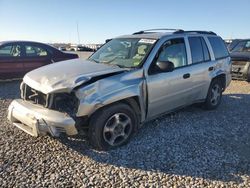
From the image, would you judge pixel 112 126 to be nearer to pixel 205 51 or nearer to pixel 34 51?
pixel 205 51

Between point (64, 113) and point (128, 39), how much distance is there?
2.31 m

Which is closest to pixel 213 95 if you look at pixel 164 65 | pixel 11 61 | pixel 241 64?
pixel 164 65

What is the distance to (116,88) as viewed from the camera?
4.13 m

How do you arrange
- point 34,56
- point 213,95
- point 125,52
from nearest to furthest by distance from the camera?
point 125,52 < point 213,95 < point 34,56

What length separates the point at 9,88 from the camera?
29.8 feet

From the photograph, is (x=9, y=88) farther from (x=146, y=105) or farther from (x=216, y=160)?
(x=216, y=160)

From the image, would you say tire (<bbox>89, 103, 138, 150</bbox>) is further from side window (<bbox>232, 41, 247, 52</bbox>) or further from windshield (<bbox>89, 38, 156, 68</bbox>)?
side window (<bbox>232, 41, 247, 52</bbox>)

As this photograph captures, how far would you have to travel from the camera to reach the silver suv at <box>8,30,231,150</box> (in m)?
3.90

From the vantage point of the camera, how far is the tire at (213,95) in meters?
6.41

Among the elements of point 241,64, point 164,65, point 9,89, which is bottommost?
point 9,89

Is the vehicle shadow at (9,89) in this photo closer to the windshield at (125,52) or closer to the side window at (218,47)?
the windshield at (125,52)

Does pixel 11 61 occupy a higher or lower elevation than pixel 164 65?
lower

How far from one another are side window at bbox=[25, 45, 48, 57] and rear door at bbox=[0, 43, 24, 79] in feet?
0.77

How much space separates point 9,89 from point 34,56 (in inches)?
64.7
